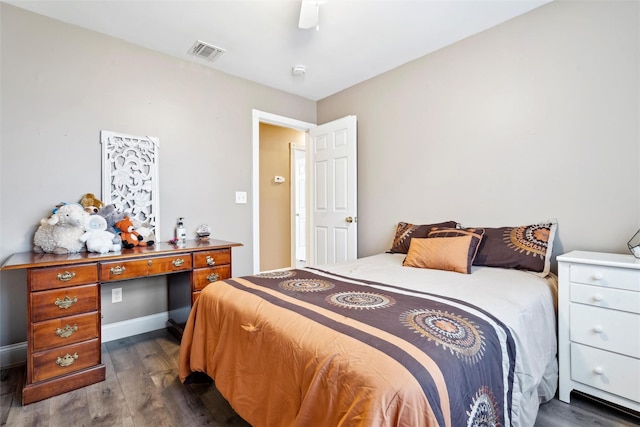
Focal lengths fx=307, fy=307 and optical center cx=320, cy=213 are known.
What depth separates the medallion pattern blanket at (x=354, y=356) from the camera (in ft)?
2.77

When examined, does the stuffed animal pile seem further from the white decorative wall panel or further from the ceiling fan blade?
the ceiling fan blade

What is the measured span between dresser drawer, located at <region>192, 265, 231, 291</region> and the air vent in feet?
6.22

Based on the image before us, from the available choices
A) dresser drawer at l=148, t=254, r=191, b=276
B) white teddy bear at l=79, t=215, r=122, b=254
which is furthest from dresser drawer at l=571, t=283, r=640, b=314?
white teddy bear at l=79, t=215, r=122, b=254

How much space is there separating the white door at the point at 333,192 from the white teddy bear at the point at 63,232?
7.60ft

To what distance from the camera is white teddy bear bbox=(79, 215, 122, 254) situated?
207 centimetres

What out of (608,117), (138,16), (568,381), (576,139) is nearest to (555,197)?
(576,139)

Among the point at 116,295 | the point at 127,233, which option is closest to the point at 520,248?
the point at 127,233

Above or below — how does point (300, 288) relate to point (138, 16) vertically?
below

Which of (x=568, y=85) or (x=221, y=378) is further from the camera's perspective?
(x=568, y=85)

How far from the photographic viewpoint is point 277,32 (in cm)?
245

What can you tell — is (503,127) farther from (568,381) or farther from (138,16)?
(138,16)

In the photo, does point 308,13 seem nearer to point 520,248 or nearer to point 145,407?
point 520,248

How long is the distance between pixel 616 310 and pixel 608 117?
1210 millimetres

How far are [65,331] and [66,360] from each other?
0.57 ft
